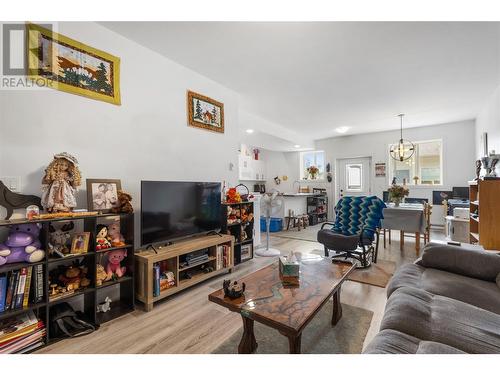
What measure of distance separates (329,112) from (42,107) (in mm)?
4360

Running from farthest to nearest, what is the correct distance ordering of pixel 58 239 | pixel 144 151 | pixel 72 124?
1. pixel 144 151
2. pixel 72 124
3. pixel 58 239

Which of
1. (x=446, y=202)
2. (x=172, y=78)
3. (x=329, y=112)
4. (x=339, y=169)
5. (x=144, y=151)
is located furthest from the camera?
(x=339, y=169)

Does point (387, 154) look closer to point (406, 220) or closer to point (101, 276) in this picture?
point (406, 220)

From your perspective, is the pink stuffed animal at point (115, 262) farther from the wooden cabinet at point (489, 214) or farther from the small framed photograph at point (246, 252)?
the wooden cabinet at point (489, 214)

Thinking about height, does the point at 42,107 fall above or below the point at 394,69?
below

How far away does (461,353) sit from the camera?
98cm

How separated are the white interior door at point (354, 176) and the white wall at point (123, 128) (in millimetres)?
4851

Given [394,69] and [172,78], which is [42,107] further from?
[394,69]

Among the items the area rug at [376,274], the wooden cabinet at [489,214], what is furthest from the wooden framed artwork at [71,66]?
the wooden cabinet at [489,214]

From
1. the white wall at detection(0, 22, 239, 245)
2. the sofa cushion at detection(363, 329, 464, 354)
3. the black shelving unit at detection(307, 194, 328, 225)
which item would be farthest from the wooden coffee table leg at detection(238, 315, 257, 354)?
the black shelving unit at detection(307, 194, 328, 225)

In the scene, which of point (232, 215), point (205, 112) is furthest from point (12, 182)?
point (232, 215)

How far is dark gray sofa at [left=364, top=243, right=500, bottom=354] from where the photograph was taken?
106 cm

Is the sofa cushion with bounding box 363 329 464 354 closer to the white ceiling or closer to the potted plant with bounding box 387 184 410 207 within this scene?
the white ceiling
